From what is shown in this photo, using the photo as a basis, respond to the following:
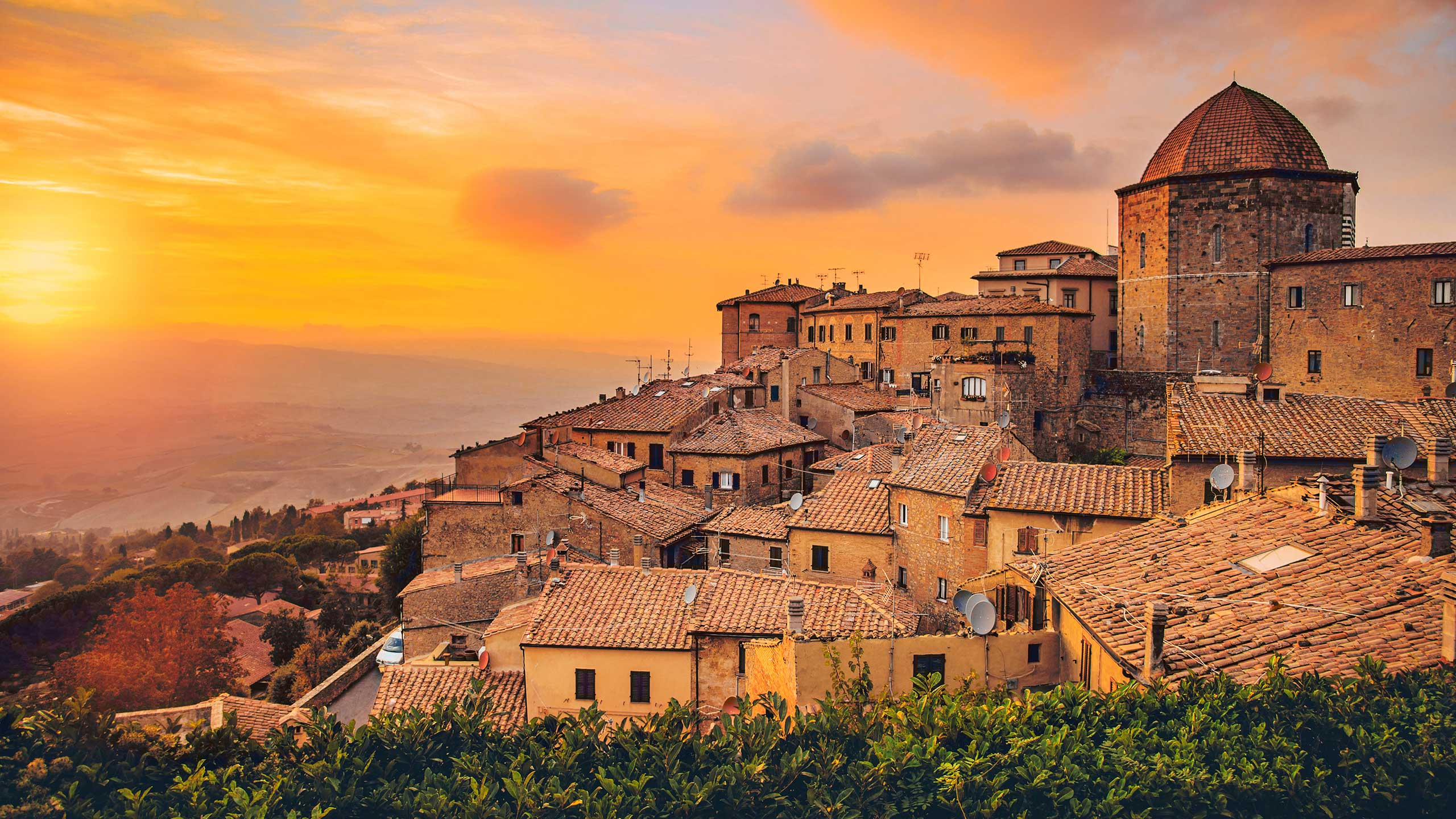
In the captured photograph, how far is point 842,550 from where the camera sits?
87.9ft

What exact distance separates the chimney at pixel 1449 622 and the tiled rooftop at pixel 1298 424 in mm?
8957

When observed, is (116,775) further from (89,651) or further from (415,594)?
(89,651)

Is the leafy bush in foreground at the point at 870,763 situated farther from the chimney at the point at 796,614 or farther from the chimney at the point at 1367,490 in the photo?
the chimney at the point at 796,614

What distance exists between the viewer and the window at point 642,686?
18.6 m

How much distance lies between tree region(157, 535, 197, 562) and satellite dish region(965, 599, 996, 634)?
70528mm

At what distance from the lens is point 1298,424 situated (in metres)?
20.5

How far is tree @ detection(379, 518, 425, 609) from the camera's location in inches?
1742

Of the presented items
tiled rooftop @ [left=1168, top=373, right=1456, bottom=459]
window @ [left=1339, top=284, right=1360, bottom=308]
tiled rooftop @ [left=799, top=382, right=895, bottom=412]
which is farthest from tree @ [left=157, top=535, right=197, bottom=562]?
window @ [left=1339, top=284, right=1360, bottom=308]

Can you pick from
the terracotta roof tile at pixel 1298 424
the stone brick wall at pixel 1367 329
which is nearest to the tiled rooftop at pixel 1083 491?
the terracotta roof tile at pixel 1298 424

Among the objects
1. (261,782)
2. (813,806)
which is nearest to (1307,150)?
(813,806)

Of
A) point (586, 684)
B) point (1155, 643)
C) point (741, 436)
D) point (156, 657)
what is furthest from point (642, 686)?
point (156, 657)

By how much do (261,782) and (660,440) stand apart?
93.7ft

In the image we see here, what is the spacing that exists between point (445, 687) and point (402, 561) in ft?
86.7

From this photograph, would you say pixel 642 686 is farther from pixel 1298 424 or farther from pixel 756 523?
pixel 1298 424
